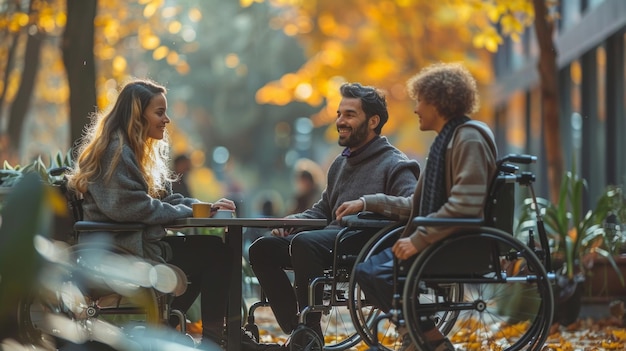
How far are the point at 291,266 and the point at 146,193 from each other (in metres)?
0.96

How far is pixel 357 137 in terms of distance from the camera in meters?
5.92

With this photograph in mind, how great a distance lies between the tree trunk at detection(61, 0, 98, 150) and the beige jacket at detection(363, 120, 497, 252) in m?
4.62

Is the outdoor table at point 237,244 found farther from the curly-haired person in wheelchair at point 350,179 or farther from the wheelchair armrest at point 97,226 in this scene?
the wheelchair armrest at point 97,226

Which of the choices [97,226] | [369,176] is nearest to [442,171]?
[369,176]

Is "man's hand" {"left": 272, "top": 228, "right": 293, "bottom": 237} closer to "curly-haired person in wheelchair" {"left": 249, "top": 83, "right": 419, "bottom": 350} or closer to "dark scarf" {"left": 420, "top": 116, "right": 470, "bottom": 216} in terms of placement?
"curly-haired person in wheelchair" {"left": 249, "top": 83, "right": 419, "bottom": 350}

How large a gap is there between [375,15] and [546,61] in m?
12.5

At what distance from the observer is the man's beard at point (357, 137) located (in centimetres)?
591

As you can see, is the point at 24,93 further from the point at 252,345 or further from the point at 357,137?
the point at 252,345

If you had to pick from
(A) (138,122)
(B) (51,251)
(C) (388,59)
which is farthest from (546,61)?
(C) (388,59)

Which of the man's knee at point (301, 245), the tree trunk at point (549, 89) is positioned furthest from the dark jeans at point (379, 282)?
the tree trunk at point (549, 89)

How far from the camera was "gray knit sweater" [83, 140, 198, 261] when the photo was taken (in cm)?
517

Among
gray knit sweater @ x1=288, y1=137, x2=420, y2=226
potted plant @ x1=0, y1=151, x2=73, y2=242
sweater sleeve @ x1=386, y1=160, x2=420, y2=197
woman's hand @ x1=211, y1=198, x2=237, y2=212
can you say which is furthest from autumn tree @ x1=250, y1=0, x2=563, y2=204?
woman's hand @ x1=211, y1=198, x2=237, y2=212

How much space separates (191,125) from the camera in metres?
45.7

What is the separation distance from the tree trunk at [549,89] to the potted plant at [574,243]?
1.50 metres
